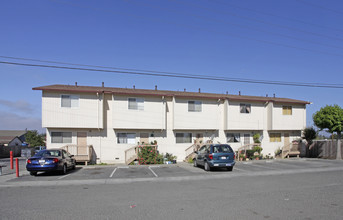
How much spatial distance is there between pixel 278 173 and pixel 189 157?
27.4 feet

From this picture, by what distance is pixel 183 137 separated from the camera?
A: 75.3 feet

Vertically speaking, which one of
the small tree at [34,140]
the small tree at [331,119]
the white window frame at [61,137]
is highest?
the small tree at [331,119]

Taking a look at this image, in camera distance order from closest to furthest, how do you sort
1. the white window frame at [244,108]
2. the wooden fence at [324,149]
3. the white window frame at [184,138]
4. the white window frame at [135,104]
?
the white window frame at [135,104] → the white window frame at [184,138] → the white window frame at [244,108] → the wooden fence at [324,149]

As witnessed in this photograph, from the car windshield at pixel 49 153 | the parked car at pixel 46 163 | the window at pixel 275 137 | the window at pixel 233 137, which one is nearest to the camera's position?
the parked car at pixel 46 163

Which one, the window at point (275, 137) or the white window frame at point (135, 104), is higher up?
the white window frame at point (135, 104)

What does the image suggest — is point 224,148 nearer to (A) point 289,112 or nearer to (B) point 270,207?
(B) point 270,207

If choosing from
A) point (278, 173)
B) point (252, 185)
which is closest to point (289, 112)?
point (278, 173)

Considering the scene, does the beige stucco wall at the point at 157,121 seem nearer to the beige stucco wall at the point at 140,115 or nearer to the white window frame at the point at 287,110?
the beige stucco wall at the point at 140,115

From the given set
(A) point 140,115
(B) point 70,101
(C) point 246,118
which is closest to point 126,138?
(A) point 140,115

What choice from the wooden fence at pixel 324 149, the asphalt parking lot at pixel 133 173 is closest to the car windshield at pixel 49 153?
the asphalt parking lot at pixel 133 173

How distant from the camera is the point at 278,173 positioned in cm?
1525

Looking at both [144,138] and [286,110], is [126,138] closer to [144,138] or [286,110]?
[144,138]

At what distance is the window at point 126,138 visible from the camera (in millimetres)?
21297

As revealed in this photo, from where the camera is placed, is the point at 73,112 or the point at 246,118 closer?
the point at 73,112
